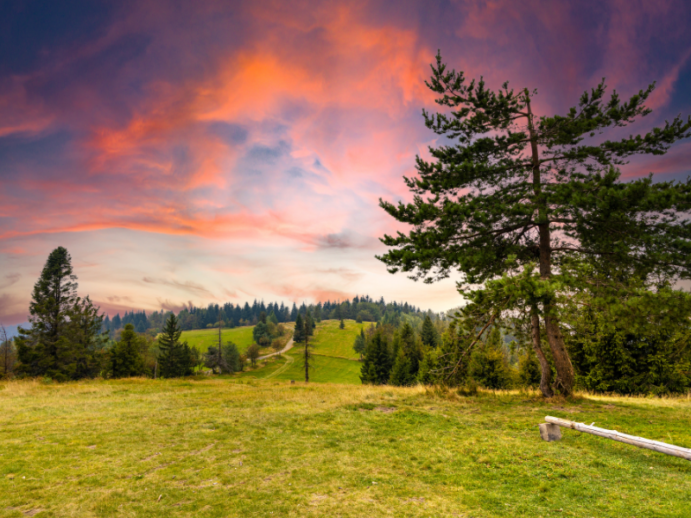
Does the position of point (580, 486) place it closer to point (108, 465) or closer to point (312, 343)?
point (108, 465)

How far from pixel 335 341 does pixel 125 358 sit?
299 ft

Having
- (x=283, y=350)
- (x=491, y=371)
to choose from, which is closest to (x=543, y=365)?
(x=491, y=371)

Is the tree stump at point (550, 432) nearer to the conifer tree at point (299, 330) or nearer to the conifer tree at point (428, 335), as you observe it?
the conifer tree at point (428, 335)

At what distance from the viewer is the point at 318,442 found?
29.2 feet

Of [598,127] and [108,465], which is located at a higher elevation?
[598,127]

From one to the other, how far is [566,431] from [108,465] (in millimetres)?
12177

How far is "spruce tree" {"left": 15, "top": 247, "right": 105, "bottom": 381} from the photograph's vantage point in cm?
3225

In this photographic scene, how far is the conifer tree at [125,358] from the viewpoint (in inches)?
1806

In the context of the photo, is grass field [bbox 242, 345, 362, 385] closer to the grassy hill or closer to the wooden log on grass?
the grassy hill

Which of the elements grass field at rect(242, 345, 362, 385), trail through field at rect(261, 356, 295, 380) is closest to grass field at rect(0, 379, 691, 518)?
grass field at rect(242, 345, 362, 385)

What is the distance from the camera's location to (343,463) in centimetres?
723

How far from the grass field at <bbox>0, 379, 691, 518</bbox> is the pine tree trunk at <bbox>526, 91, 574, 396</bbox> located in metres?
0.88

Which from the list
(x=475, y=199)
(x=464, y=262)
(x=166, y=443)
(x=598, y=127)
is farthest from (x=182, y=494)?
(x=598, y=127)

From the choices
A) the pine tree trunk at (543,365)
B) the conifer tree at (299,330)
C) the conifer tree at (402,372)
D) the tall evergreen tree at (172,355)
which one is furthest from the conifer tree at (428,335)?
the conifer tree at (299,330)
